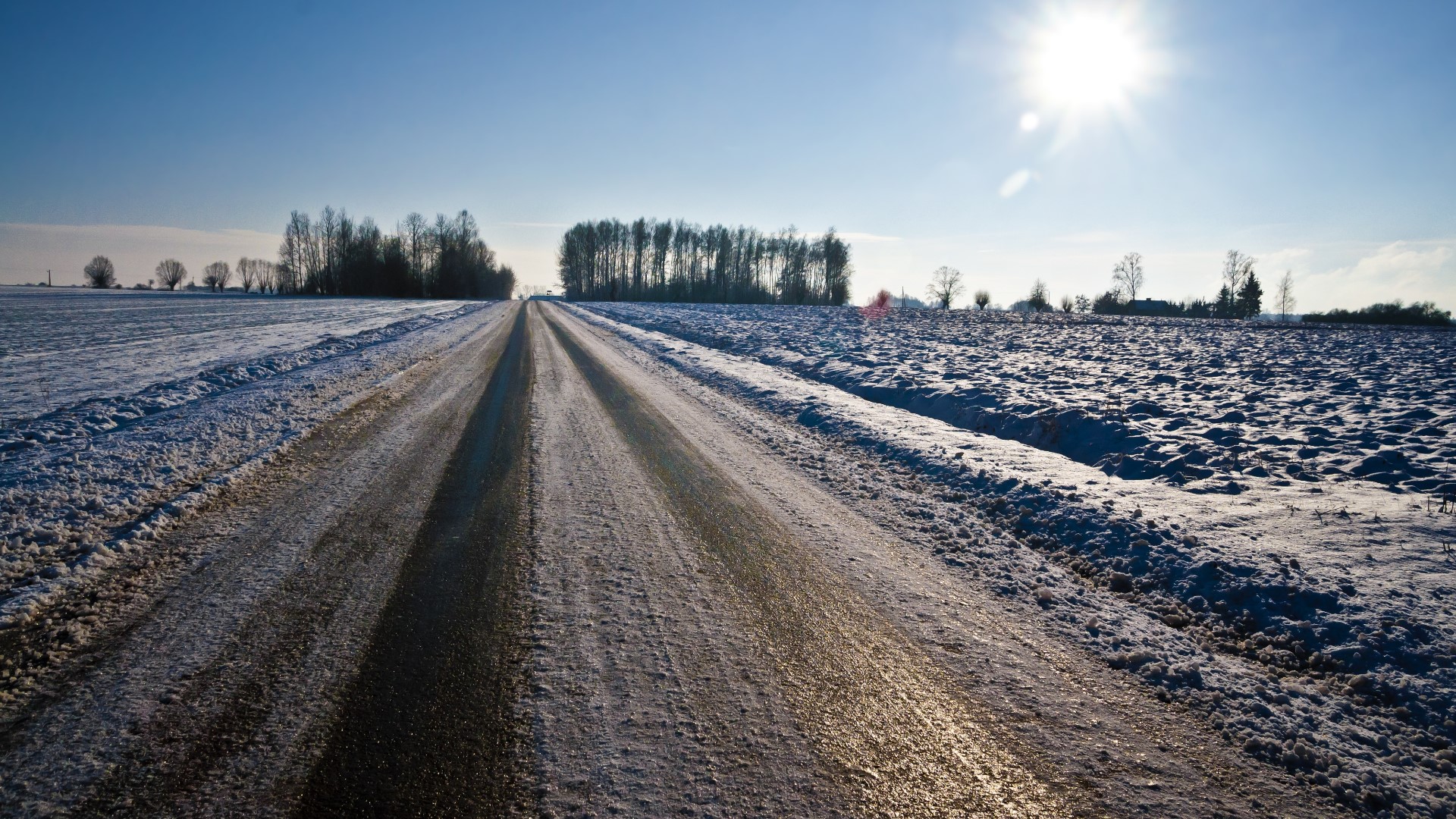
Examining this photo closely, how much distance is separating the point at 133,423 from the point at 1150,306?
279 feet

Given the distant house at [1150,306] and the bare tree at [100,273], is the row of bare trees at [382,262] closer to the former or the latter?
the bare tree at [100,273]

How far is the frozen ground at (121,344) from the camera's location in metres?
10.2

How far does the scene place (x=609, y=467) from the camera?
6.15 m

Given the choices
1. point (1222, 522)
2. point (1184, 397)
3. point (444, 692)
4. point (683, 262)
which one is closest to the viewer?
point (444, 692)

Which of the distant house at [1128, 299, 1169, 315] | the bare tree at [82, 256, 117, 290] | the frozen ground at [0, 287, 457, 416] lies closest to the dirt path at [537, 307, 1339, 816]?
the frozen ground at [0, 287, 457, 416]

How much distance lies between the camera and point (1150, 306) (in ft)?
232

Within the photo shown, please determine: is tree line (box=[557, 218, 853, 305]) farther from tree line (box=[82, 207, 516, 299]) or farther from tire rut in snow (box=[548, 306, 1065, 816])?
tire rut in snow (box=[548, 306, 1065, 816])

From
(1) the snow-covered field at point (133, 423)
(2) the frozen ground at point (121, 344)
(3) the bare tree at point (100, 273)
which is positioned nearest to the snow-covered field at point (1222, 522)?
(1) the snow-covered field at point (133, 423)

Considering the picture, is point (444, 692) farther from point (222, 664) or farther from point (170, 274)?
point (170, 274)

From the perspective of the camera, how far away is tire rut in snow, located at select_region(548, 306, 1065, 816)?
221 cm

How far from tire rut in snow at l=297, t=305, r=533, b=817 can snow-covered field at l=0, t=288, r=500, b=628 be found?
1.96m

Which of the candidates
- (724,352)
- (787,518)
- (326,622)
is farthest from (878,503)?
(724,352)

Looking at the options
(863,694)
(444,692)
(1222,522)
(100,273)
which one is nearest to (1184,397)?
(1222,522)

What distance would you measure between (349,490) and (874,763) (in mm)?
4822
